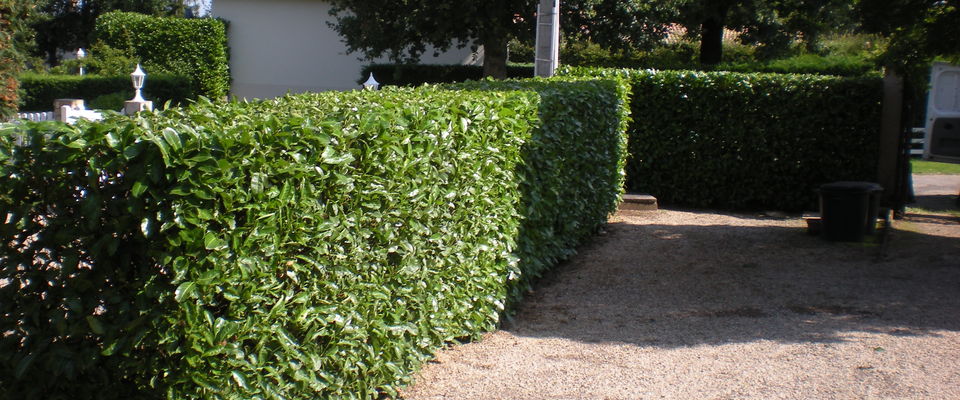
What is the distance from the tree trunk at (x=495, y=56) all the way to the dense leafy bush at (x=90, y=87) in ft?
31.5

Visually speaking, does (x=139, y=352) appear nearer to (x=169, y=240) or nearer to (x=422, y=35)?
(x=169, y=240)

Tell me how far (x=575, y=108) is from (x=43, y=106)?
23.0 meters

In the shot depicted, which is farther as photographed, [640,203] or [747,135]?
[747,135]

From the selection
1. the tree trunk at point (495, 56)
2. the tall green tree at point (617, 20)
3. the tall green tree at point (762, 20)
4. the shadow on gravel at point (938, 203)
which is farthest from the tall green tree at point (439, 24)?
the shadow on gravel at point (938, 203)

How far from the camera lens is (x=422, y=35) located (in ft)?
70.6

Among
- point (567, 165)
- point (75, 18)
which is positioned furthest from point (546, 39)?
point (75, 18)

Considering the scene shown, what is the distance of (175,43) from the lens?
28906 mm

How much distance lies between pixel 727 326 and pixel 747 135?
6.33 metres

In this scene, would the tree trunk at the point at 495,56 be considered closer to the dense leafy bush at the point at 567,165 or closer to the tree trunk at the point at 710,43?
the tree trunk at the point at 710,43

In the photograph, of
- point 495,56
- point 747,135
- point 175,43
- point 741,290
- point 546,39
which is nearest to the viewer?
point 741,290

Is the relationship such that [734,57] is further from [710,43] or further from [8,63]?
[8,63]

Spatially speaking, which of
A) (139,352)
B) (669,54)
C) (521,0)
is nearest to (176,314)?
(139,352)

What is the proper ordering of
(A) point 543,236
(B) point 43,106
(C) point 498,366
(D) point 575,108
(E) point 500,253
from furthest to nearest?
(B) point 43,106 → (D) point 575,108 → (A) point 543,236 → (E) point 500,253 → (C) point 498,366

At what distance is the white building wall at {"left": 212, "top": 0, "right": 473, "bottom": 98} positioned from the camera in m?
29.0
